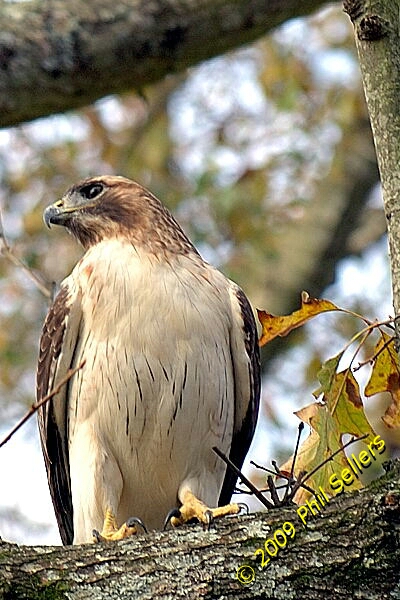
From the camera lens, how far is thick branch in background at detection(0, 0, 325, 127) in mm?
4859

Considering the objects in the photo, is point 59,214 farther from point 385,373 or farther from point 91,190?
point 385,373

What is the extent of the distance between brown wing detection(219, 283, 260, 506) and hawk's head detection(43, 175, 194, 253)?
16.2 inches

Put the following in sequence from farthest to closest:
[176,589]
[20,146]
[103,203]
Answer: [20,146]
[103,203]
[176,589]

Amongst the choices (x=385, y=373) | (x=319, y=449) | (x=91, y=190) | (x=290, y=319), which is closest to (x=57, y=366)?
(x=91, y=190)

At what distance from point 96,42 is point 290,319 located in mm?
1876

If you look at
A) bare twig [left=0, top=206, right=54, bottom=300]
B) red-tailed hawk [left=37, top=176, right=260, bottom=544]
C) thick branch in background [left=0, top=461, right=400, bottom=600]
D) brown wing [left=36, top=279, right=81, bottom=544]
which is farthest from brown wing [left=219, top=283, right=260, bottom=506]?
thick branch in background [left=0, top=461, right=400, bottom=600]

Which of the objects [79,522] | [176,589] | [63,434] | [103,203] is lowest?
[176,589]

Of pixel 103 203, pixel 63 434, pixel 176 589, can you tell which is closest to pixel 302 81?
pixel 103 203

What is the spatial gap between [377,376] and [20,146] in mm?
7015

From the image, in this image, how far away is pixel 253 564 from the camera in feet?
9.57

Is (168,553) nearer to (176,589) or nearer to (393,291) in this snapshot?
(176,589)

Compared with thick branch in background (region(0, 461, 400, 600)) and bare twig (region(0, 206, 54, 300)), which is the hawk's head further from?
thick branch in background (region(0, 461, 400, 600))

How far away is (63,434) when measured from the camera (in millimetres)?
4738

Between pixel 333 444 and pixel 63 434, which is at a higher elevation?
pixel 63 434
